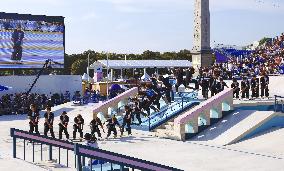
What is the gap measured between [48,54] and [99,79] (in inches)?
311

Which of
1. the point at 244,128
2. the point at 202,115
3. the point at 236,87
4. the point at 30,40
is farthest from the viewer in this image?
the point at 30,40

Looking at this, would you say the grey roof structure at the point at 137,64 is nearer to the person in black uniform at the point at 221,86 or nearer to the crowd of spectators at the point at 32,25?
the crowd of spectators at the point at 32,25

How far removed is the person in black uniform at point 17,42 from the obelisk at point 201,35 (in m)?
16.6

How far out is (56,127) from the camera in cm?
2502

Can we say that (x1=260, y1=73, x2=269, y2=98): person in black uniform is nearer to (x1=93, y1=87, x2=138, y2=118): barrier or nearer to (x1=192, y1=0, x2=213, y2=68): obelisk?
(x1=93, y1=87, x2=138, y2=118): barrier

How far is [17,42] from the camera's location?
3762cm

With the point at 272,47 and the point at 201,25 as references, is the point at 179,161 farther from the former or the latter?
the point at 272,47

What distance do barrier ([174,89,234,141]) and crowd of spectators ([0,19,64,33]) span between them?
2098 centimetres

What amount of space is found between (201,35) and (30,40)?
16.6m

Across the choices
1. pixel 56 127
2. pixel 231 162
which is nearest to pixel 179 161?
pixel 231 162

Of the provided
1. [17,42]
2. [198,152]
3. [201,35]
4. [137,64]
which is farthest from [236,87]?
[137,64]

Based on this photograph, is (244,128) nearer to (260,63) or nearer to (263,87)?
(263,87)

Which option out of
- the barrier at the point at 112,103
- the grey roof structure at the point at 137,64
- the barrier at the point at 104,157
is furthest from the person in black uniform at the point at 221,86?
the grey roof structure at the point at 137,64

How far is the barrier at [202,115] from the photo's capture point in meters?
20.2
